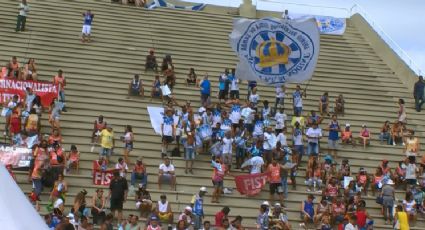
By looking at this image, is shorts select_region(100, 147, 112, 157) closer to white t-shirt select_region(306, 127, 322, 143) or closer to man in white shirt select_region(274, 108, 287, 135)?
man in white shirt select_region(274, 108, 287, 135)

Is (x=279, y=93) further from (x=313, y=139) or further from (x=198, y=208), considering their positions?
(x=198, y=208)

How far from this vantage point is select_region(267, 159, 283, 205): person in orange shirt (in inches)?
751

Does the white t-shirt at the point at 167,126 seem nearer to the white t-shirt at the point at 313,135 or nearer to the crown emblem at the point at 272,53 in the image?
the crown emblem at the point at 272,53

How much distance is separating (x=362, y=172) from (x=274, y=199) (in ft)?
8.95

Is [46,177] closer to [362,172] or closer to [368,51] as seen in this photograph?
[362,172]

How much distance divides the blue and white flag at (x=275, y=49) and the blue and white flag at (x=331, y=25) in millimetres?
11315

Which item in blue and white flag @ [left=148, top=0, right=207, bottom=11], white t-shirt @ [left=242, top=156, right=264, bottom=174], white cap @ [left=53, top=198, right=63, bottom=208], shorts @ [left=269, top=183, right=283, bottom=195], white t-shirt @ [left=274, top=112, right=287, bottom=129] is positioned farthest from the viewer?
blue and white flag @ [left=148, top=0, right=207, bottom=11]

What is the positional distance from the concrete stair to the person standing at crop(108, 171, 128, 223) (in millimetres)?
798

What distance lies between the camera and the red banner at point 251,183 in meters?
19.1

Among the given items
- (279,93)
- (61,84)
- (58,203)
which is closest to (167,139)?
(61,84)

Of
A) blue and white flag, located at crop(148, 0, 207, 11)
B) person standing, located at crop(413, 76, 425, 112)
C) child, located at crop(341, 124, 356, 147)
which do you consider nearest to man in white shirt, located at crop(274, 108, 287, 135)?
child, located at crop(341, 124, 356, 147)

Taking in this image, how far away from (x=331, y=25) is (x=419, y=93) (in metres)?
7.67

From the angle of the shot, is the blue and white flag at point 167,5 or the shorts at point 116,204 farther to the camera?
the blue and white flag at point 167,5

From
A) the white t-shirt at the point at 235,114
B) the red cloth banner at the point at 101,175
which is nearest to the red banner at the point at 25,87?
the red cloth banner at the point at 101,175
